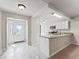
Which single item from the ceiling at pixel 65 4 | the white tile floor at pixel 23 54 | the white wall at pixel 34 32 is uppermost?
the ceiling at pixel 65 4

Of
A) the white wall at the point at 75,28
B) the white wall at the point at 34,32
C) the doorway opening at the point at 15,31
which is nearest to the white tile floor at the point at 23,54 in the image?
the white wall at the point at 34,32

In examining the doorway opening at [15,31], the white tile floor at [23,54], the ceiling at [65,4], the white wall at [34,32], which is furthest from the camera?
the doorway opening at [15,31]

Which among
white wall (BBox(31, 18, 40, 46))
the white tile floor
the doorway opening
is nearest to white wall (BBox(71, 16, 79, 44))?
white wall (BBox(31, 18, 40, 46))

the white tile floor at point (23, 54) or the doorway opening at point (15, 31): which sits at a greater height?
the doorway opening at point (15, 31)

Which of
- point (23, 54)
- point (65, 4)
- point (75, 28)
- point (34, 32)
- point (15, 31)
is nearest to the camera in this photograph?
point (65, 4)

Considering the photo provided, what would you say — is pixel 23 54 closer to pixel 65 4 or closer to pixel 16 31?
pixel 65 4

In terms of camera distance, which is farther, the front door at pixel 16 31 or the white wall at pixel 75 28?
the front door at pixel 16 31

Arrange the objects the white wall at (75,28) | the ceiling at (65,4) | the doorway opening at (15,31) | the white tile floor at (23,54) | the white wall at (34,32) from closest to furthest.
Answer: the ceiling at (65,4) < the white tile floor at (23,54) < the white wall at (34,32) < the white wall at (75,28) < the doorway opening at (15,31)

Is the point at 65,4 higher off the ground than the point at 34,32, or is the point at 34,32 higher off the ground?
the point at 65,4

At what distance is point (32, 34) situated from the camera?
561 cm

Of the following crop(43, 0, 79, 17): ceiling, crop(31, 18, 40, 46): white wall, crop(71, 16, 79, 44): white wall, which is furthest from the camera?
crop(71, 16, 79, 44): white wall

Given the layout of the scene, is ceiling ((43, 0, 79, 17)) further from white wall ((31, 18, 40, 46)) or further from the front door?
the front door

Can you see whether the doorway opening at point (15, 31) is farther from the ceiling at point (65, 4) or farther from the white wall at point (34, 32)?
the ceiling at point (65, 4)

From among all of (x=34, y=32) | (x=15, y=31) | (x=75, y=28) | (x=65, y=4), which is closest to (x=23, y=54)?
(x=34, y=32)
